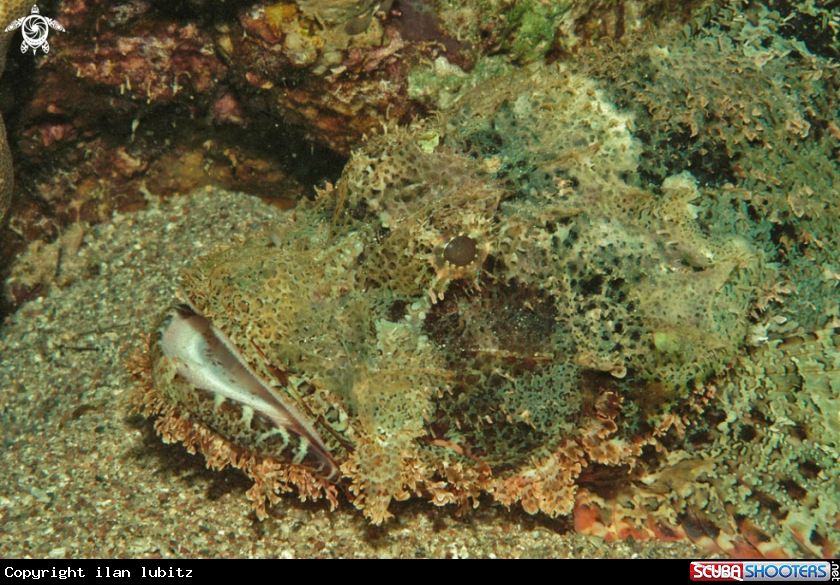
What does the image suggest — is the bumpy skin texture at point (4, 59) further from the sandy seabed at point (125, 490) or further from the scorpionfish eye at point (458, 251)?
the scorpionfish eye at point (458, 251)

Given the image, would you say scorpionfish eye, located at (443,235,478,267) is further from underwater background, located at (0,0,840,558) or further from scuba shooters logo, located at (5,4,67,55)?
scuba shooters logo, located at (5,4,67,55)

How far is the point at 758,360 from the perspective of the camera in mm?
3080

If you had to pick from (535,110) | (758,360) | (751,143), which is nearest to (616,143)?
(535,110)

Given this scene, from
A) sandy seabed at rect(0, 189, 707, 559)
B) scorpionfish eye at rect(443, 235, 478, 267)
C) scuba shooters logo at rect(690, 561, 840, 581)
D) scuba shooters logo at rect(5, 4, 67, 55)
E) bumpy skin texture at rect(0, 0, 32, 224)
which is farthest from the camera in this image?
scuba shooters logo at rect(5, 4, 67, 55)

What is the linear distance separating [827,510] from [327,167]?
4031mm

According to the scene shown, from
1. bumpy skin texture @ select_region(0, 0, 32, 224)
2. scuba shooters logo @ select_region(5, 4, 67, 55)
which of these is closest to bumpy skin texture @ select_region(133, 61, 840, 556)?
bumpy skin texture @ select_region(0, 0, 32, 224)

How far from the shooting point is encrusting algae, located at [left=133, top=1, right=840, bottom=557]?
2752 millimetres

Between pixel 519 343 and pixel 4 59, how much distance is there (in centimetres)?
358

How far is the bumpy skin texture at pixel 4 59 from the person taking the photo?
3.39m

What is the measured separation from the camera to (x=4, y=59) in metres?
3.69

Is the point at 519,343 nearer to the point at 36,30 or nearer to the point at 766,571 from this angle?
the point at 766,571

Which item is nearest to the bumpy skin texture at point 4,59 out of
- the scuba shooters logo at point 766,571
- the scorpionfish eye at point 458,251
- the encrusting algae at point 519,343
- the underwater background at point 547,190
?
the underwater background at point 547,190

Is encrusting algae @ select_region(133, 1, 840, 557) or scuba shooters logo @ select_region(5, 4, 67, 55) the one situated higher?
scuba shooters logo @ select_region(5, 4, 67, 55)

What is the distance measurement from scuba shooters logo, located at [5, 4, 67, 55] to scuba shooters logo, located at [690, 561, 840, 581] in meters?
5.13
